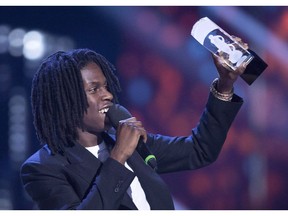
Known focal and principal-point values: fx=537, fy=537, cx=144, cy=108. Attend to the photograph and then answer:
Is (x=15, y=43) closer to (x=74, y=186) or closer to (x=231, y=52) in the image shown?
(x=74, y=186)

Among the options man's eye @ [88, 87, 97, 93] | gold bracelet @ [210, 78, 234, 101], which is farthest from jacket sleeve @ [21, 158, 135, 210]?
gold bracelet @ [210, 78, 234, 101]

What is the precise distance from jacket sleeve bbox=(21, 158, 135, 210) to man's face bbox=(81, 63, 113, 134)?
0.43 ft

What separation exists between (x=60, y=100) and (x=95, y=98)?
0.11 metres

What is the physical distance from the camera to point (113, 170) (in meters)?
1.50

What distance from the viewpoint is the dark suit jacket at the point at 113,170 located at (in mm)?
1501

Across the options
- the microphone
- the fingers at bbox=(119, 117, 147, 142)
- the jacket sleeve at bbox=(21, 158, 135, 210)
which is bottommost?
the jacket sleeve at bbox=(21, 158, 135, 210)

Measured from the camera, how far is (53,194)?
154 cm

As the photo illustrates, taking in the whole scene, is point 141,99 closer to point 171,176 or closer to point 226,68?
point 171,176

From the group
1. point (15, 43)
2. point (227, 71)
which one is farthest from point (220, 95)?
point (15, 43)

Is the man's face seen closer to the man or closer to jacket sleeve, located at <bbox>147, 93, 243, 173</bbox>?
the man

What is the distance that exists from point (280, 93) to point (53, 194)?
3.36ft

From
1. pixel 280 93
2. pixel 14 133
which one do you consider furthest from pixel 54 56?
pixel 280 93

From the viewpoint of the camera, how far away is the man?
1.52 meters

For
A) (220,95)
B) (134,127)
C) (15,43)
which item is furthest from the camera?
(15,43)
